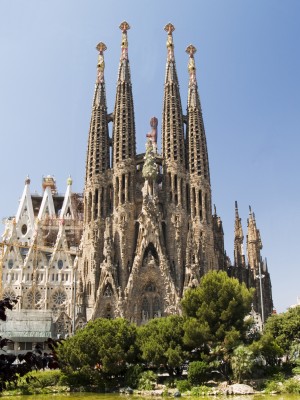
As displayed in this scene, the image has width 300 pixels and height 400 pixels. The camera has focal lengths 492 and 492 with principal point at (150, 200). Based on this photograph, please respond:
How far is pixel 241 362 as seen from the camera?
33062 mm

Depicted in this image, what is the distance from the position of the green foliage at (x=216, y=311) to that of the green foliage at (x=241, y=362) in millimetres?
1147

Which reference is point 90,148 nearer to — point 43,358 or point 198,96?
point 198,96

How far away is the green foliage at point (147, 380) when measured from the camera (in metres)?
33.7

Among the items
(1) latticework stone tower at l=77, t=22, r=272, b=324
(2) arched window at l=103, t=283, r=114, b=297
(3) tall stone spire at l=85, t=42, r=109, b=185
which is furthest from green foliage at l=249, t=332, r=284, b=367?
(3) tall stone spire at l=85, t=42, r=109, b=185

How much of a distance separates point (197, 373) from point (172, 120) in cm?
4187

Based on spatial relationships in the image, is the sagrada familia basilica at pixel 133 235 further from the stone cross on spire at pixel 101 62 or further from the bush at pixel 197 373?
the bush at pixel 197 373

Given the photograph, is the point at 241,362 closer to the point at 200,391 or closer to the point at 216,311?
the point at 200,391

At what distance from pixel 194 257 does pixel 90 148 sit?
2114 cm

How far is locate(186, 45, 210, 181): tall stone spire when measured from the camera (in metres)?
67.1

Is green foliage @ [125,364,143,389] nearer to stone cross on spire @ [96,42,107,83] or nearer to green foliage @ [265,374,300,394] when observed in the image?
green foliage @ [265,374,300,394]

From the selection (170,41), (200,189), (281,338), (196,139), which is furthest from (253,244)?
(281,338)

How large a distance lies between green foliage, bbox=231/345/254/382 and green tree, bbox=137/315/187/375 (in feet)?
12.5

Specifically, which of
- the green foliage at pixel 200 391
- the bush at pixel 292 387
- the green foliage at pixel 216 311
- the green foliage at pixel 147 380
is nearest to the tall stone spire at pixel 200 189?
the green foliage at pixel 216 311

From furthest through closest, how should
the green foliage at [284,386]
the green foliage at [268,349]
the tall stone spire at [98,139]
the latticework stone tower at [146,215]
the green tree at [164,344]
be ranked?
the tall stone spire at [98,139] → the latticework stone tower at [146,215] → the green tree at [164,344] → the green foliage at [268,349] → the green foliage at [284,386]
